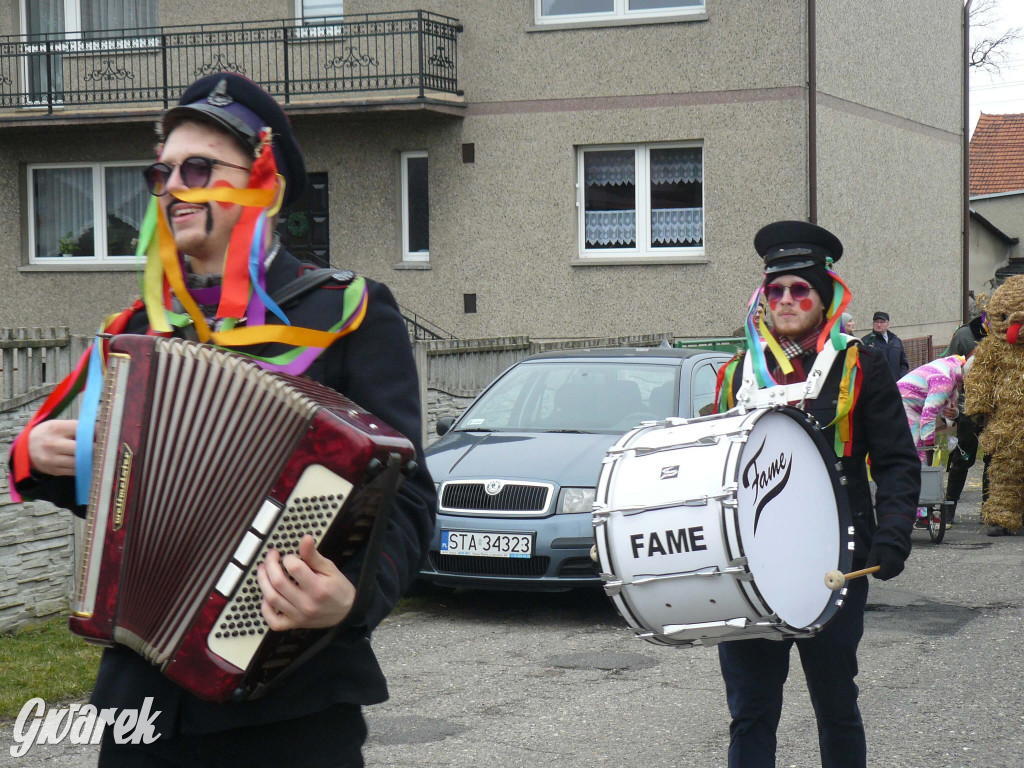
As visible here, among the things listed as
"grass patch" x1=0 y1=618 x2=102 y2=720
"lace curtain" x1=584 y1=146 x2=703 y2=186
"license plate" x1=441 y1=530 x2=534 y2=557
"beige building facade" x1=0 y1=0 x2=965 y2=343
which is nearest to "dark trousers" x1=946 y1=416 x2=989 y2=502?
"beige building facade" x1=0 y1=0 x2=965 y2=343

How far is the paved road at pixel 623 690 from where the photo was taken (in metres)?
5.52

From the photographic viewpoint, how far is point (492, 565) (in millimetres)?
8133

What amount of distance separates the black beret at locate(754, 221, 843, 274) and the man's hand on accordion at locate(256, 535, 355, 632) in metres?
2.71

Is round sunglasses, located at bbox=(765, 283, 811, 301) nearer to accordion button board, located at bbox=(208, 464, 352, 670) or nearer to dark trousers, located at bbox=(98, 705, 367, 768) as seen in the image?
dark trousers, located at bbox=(98, 705, 367, 768)

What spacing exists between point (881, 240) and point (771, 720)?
58.6 feet

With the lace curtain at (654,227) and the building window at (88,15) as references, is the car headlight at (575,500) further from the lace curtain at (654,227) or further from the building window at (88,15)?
the building window at (88,15)

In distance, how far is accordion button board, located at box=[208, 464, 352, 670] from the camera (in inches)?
80.2

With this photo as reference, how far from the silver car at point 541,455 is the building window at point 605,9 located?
9506 millimetres

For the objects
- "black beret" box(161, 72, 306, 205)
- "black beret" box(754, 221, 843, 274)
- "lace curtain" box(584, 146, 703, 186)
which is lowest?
"black beret" box(754, 221, 843, 274)

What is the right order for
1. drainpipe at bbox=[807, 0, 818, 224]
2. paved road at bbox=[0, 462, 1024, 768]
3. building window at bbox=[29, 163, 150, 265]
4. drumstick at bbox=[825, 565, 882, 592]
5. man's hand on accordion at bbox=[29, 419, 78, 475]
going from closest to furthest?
1. man's hand on accordion at bbox=[29, 419, 78, 475]
2. drumstick at bbox=[825, 565, 882, 592]
3. paved road at bbox=[0, 462, 1024, 768]
4. drainpipe at bbox=[807, 0, 818, 224]
5. building window at bbox=[29, 163, 150, 265]

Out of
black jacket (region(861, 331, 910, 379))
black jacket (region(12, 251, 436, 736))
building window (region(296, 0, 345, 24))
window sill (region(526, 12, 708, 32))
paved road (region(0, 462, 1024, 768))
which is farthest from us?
building window (region(296, 0, 345, 24))

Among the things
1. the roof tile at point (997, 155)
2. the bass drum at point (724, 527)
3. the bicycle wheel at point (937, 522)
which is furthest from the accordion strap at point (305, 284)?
the roof tile at point (997, 155)

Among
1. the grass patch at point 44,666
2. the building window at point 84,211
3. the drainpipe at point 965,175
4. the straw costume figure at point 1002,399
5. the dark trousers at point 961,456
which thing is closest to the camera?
the grass patch at point 44,666

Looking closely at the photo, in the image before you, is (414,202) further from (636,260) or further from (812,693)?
(812,693)
